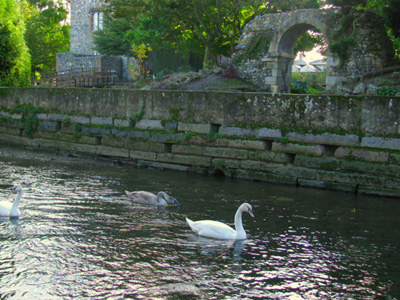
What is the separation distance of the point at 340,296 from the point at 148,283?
2600 mm

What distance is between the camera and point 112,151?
749 inches

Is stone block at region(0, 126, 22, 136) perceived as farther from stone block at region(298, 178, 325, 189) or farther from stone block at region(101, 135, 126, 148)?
stone block at region(298, 178, 325, 189)

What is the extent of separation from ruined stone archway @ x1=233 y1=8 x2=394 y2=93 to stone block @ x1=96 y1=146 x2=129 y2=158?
399 inches

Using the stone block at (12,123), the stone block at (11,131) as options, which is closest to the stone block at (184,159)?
the stone block at (12,123)

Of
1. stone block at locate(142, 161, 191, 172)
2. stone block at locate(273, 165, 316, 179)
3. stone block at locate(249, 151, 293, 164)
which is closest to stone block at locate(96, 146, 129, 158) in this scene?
stone block at locate(142, 161, 191, 172)

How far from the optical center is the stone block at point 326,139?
555 inches

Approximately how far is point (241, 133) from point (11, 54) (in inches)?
863

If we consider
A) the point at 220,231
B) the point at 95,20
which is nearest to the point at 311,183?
the point at 220,231

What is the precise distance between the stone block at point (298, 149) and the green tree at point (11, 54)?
22.5 meters

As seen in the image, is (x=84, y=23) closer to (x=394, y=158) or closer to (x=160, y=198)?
(x=160, y=198)

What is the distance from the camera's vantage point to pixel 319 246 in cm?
921

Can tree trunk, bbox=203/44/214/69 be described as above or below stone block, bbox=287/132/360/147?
above

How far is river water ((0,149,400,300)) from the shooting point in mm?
7125

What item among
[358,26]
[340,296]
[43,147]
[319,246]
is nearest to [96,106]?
[43,147]
